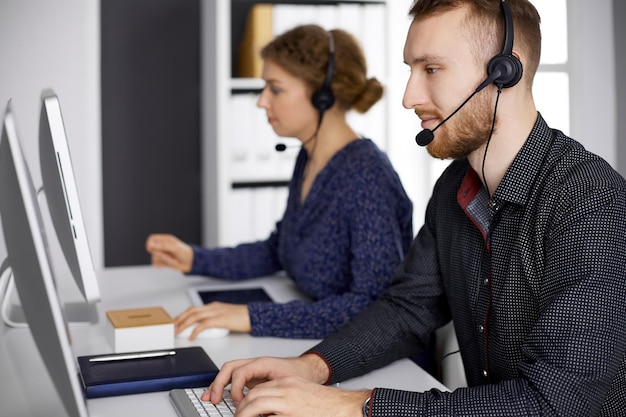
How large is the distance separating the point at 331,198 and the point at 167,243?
0.50m

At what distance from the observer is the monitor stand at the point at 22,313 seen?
158cm

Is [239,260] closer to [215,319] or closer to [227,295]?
[227,295]

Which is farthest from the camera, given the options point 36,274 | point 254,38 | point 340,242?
point 254,38

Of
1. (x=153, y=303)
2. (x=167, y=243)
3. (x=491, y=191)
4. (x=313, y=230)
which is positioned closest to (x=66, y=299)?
(x=153, y=303)

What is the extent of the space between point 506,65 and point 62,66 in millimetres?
2039

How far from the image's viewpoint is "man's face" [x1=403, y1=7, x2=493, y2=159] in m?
1.23

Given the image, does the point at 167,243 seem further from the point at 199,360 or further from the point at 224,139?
the point at 224,139

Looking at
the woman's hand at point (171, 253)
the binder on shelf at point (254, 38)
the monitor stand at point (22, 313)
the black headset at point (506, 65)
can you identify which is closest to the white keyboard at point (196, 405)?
the monitor stand at point (22, 313)

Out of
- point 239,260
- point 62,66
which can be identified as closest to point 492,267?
point 239,260

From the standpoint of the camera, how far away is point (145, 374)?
123 cm

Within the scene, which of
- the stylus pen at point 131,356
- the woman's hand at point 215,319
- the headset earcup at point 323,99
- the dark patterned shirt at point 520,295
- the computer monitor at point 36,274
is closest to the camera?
the computer monitor at point 36,274

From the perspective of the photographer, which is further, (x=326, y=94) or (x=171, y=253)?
(x=171, y=253)

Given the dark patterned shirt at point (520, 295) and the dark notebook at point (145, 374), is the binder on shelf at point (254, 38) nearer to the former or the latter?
the dark patterned shirt at point (520, 295)

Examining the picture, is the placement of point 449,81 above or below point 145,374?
above
